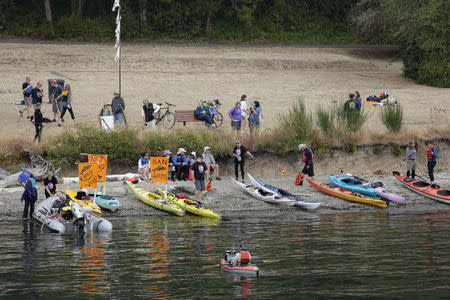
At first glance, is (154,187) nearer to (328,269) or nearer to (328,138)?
(328,138)

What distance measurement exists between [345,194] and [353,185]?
1.91ft

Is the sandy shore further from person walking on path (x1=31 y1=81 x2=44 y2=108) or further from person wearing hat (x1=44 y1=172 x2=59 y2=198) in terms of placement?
person walking on path (x1=31 y1=81 x2=44 y2=108)

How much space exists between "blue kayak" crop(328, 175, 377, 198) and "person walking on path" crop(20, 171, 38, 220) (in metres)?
11.4

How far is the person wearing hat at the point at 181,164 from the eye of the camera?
28.8 meters

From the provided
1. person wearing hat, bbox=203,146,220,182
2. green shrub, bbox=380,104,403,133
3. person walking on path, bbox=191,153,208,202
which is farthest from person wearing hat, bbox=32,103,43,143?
green shrub, bbox=380,104,403,133

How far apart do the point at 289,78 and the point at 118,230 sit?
27857 millimetres

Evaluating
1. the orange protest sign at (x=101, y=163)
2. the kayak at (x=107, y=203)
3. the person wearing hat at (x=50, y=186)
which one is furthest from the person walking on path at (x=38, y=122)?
the kayak at (x=107, y=203)

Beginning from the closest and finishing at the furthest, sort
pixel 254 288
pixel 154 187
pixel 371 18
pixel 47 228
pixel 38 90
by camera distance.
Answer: pixel 254 288 < pixel 47 228 < pixel 154 187 < pixel 38 90 < pixel 371 18

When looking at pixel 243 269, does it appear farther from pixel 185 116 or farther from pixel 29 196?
pixel 185 116

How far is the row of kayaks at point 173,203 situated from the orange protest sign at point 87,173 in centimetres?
249

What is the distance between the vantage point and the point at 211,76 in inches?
1907

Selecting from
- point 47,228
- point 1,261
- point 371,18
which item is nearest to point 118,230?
point 47,228

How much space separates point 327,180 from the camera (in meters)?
30.6

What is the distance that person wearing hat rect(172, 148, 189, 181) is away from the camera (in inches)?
1133
